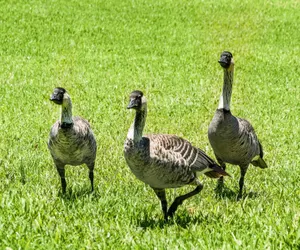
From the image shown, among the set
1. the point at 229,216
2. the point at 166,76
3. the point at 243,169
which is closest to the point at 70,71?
the point at 166,76

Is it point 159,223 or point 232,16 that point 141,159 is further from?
point 232,16

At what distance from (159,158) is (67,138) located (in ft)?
4.54

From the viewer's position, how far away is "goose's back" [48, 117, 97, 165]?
718cm

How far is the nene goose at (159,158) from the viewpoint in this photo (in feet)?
20.4

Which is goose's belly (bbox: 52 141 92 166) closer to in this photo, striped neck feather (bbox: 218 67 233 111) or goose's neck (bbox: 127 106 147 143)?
goose's neck (bbox: 127 106 147 143)

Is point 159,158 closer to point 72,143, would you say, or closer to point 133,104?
point 133,104

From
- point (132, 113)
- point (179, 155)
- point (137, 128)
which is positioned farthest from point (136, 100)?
point (132, 113)

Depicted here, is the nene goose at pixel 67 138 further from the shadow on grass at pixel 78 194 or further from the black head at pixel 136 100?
the black head at pixel 136 100

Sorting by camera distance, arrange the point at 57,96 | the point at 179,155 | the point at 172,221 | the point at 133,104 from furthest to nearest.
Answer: the point at 57,96, the point at 172,221, the point at 179,155, the point at 133,104

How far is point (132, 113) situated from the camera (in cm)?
1259

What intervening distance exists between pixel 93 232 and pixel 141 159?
88cm

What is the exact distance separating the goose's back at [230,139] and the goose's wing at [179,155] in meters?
0.92

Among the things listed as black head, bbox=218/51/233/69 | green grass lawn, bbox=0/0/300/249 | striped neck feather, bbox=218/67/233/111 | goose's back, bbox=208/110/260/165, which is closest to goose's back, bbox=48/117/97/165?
green grass lawn, bbox=0/0/300/249

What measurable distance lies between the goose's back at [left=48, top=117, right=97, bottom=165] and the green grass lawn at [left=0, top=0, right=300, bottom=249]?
0.48 m
